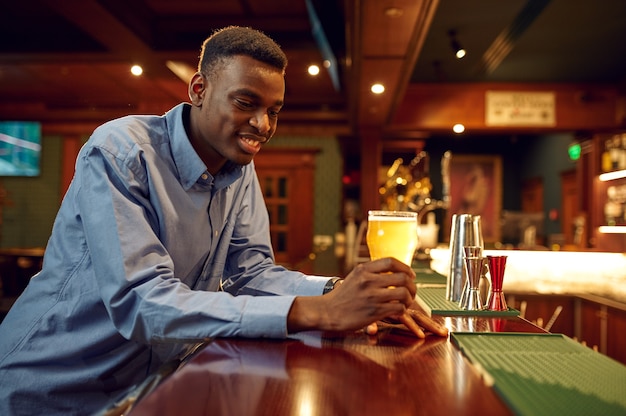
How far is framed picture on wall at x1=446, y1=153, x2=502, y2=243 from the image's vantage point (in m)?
12.0

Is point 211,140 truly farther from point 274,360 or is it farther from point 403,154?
point 403,154

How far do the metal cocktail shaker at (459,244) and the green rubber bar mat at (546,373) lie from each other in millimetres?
502

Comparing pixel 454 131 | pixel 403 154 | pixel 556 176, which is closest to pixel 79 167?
pixel 454 131

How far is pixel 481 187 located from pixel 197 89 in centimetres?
1135

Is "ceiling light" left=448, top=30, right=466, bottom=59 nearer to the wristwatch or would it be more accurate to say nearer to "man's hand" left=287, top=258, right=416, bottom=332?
the wristwatch

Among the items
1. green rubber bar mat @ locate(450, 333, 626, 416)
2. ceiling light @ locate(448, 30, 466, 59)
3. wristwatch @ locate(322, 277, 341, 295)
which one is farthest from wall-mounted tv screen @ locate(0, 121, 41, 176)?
green rubber bar mat @ locate(450, 333, 626, 416)

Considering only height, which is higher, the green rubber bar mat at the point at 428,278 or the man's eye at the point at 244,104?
the man's eye at the point at 244,104

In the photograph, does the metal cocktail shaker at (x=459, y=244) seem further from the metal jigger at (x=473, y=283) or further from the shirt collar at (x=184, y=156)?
the shirt collar at (x=184, y=156)

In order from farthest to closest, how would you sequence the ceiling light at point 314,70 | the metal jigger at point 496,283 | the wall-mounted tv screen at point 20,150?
1. the wall-mounted tv screen at point 20,150
2. the ceiling light at point 314,70
3. the metal jigger at point 496,283

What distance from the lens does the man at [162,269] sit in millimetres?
1082

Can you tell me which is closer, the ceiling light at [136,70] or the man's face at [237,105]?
the man's face at [237,105]

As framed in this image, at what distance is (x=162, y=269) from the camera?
1.15 m

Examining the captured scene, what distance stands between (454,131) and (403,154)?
1.38 meters

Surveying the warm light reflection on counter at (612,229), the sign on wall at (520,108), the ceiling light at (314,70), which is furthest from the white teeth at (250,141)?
the warm light reflection on counter at (612,229)
